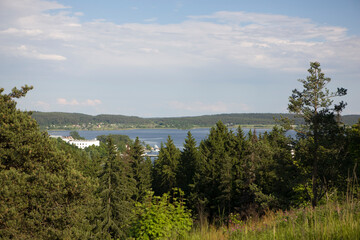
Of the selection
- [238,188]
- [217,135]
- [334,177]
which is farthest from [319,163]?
[217,135]

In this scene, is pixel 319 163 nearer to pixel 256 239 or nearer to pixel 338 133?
pixel 338 133

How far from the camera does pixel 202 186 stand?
34.6 meters

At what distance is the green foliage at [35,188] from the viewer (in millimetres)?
10906

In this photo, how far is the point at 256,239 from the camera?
4617 millimetres

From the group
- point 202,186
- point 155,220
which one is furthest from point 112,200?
point 155,220

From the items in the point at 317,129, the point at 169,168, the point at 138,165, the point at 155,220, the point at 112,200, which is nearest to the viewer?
the point at 155,220

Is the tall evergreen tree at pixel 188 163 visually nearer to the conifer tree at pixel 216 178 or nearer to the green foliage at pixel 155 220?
the conifer tree at pixel 216 178

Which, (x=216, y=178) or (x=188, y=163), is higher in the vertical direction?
(x=188, y=163)

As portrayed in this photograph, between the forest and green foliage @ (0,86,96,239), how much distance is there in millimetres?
37

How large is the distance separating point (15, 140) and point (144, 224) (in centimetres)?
725

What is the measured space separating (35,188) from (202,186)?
81.3 ft

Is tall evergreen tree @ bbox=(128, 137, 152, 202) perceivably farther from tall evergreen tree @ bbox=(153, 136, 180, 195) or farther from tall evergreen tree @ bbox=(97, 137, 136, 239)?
tall evergreen tree @ bbox=(97, 137, 136, 239)

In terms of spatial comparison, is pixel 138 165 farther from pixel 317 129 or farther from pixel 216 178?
pixel 317 129

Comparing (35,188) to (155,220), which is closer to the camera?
(155,220)
